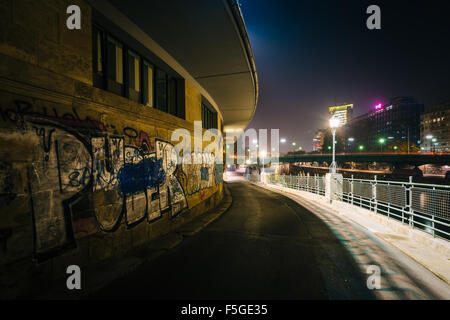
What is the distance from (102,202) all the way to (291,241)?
5.54 meters

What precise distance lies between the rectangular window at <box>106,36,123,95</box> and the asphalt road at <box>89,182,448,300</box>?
16.0 feet

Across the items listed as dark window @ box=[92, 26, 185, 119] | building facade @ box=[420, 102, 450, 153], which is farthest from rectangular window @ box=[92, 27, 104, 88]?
building facade @ box=[420, 102, 450, 153]

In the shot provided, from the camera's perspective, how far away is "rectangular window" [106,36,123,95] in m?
5.23

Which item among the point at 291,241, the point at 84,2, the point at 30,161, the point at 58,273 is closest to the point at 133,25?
the point at 84,2

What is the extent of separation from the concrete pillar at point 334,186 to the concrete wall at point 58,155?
11.7 metres

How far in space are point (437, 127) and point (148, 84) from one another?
529 ft

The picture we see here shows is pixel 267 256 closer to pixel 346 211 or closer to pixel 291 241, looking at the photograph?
pixel 291 241

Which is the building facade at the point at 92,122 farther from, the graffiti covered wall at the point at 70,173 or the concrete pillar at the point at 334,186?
the concrete pillar at the point at 334,186

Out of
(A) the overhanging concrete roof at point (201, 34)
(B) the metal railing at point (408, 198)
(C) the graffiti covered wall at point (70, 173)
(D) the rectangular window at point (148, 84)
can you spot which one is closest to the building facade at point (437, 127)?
(B) the metal railing at point (408, 198)

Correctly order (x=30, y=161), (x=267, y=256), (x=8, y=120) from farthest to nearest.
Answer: (x=267, y=256) → (x=30, y=161) → (x=8, y=120)

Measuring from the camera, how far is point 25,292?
315 centimetres

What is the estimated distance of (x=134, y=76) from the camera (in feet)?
20.2

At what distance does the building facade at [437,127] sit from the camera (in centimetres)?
10325

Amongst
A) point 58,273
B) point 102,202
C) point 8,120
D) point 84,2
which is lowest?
point 58,273
